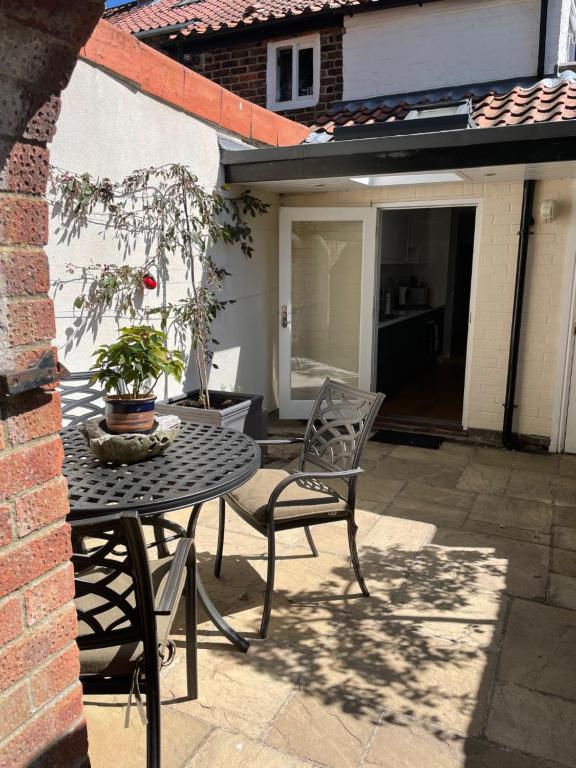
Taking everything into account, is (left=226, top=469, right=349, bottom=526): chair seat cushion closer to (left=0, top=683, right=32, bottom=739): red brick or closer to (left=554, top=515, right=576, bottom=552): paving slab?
(left=554, top=515, right=576, bottom=552): paving slab

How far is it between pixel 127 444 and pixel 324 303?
160 inches

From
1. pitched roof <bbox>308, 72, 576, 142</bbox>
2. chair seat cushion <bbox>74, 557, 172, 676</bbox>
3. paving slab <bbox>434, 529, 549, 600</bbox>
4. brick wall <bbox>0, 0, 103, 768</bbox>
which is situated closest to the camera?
brick wall <bbox>0, 0, 103, 768</bbox>

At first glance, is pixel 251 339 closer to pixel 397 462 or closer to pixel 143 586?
pixel 397 462

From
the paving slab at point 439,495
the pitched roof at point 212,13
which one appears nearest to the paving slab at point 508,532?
the paving slab at point 439,495

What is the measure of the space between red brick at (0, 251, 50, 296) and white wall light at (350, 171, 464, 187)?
4.27m

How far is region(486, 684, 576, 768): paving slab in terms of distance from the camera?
2.01m

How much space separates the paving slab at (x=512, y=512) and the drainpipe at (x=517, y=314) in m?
1.25

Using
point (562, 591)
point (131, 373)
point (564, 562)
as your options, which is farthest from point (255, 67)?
point (562, 591)

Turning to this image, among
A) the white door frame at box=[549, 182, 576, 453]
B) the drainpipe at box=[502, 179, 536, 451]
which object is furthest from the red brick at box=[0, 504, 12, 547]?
the white door frame at box=[549, 182, 576, 453]

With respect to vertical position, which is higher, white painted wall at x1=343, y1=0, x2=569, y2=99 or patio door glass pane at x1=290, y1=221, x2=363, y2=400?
white painted wall at x1=343, y1=0, x2=569, y2=99

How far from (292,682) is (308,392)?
399 cm

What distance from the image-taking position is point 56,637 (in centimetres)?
114

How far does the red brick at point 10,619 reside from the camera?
1.02 metres

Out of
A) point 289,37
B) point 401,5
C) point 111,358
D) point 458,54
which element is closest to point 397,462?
point 111,358
